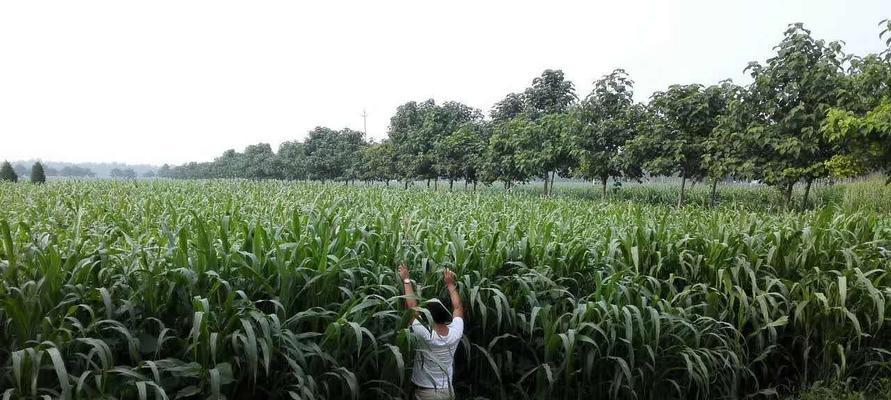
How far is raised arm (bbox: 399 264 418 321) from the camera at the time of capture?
109 inches

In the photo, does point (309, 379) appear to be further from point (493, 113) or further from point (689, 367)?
point (493, 113)

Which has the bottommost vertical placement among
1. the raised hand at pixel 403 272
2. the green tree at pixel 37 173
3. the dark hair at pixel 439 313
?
the dark hair at pixel 439 313

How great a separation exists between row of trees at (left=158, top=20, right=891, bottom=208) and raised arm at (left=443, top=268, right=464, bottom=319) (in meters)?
6.64

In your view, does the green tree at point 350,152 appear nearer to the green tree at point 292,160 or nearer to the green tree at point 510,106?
the green tree at point 292,160

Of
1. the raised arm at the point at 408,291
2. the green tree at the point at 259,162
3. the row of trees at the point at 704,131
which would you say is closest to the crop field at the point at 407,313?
the raised arm at the point at 408,291

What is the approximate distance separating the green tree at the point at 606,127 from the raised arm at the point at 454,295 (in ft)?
39.2

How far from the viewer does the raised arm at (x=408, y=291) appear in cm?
278

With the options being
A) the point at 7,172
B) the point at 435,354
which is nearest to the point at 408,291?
the point at 435,354

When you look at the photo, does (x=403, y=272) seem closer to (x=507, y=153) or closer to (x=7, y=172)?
(x=507, y=153)

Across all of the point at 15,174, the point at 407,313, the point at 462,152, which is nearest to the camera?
the point at 407,313

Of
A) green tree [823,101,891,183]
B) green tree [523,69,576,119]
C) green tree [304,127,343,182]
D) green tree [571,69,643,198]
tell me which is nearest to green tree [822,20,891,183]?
green tree [823,101,891,183]

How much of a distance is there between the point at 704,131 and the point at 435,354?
462 inches

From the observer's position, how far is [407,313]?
2736 millimetres

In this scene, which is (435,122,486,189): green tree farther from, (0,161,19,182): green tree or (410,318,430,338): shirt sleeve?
(0,161,19,182): green tree
